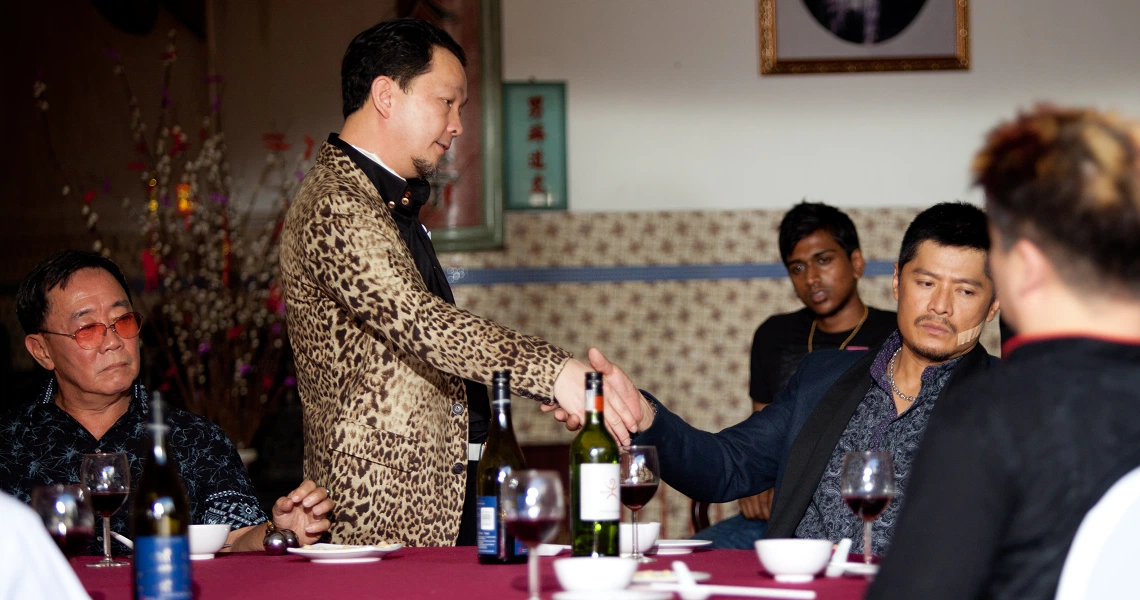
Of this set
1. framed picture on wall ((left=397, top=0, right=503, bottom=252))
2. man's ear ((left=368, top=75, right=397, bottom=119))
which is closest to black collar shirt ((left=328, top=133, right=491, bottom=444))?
man's ear ((left=368, top=75, right=397, bottom=119))

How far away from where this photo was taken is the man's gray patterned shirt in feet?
7.65

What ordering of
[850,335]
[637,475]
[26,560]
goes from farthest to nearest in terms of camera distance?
[850,335] → [637,475] → [26,560]

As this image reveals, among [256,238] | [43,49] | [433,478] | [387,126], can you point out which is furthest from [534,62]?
[433,478]

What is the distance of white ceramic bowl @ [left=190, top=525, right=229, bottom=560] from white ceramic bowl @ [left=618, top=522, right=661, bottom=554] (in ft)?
2.34

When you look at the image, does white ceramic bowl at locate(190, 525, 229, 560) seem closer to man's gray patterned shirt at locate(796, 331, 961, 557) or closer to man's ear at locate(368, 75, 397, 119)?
man's ear at locate(368, 75, 397, 119)

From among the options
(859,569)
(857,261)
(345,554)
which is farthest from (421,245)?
(857,261)

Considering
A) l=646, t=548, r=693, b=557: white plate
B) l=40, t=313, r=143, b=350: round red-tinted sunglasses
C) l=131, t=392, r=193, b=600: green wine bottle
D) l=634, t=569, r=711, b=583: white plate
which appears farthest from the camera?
l=40, t=313, r=143, b=350: round red-tinted sunglasses

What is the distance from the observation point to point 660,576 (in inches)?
60.3

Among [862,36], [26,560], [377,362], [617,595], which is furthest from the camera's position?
[862,36]

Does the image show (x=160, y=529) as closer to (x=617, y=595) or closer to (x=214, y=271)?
(x=617, y=595)

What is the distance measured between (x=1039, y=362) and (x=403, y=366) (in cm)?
149

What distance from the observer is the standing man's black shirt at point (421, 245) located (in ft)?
8.06

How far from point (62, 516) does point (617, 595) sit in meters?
0.90

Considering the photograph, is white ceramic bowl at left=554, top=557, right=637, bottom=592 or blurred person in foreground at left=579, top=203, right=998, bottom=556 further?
blurred person in foreground at left=579, top=203, right=998, bottom=556
